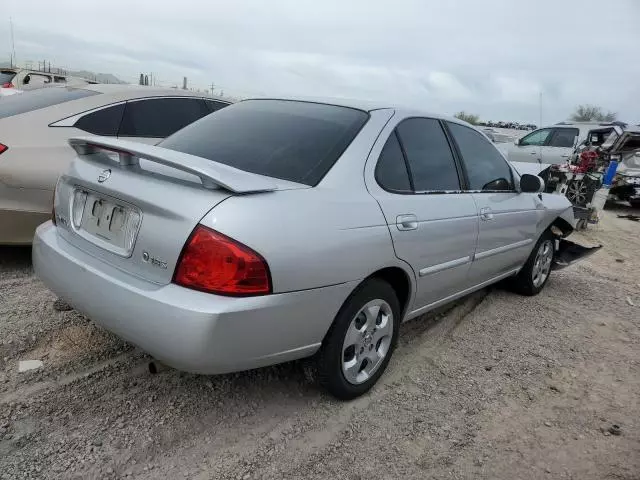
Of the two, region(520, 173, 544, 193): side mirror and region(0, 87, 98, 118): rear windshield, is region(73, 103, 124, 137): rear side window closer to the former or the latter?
region(0, 87, 98, 118): rear windshield

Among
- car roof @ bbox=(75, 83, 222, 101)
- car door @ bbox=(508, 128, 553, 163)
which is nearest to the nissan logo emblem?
car roof @ bbox=(75, 83, 222, 101)

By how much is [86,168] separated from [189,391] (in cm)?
127

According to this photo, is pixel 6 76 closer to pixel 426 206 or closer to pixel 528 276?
pixel 528 276

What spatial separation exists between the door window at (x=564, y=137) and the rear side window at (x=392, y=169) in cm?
1071

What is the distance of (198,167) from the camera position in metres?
2.26

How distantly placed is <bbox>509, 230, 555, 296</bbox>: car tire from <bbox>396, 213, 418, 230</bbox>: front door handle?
228cm

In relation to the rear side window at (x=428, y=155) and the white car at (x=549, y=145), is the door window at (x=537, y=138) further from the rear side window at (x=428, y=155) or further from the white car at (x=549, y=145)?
the rear side window at (x=428, y=155)

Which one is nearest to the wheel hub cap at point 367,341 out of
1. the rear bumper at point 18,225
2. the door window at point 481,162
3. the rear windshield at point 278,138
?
the rear windshield at point 278,138

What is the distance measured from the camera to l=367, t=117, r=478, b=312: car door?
2.87 metres

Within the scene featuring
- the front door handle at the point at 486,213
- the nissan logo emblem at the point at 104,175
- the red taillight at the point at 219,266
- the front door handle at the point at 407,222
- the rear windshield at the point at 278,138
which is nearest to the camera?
the red taillight at the point at 219,266

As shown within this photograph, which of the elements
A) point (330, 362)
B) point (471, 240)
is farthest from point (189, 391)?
point (471, 240)

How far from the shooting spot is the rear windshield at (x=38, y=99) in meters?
4.41

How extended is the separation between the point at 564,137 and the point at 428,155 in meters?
10.6

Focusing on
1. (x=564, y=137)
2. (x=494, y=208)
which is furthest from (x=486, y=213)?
(x=564, y=137)
